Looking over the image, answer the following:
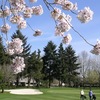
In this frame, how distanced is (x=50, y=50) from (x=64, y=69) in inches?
214

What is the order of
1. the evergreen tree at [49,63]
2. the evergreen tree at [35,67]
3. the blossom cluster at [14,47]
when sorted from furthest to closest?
the evergreen tree at [49,63] → the evergreen tree at [35,67] → the blossom cluster at [14,47]

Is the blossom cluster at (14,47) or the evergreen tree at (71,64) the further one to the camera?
the evergreen tree at (71,64)

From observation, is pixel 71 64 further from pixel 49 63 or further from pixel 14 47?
pixel 14 47

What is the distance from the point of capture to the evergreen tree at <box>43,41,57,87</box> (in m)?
70.9

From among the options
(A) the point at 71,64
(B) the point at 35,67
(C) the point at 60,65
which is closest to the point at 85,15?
(B) the point at 35,67

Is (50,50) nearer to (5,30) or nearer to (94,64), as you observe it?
(94,64)

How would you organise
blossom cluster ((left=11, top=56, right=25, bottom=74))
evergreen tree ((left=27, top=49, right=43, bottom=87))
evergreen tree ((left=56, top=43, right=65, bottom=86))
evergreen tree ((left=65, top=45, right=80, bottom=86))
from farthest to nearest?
1. evergreen tree ((left=65, top=45, right=80, bottom=86))
2. evergreen tree ((left=56, top=43, right=65, bottom=86))
3. evergreen tree ((left=27, top=49, right=43, bottom=87))
4. blossom cluster ((left=11, top=56, right=25, bottom=74))

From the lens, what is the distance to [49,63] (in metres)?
71.4

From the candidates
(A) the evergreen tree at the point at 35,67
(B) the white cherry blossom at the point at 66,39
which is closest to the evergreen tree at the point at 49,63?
(A) the evergreen tree at the point at 35,67

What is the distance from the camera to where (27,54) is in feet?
223

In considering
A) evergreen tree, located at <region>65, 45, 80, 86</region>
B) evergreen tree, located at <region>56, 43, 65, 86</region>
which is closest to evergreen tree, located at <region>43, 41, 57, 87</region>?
evergreen tree, located at <region>56, 43, 65, 86</region>

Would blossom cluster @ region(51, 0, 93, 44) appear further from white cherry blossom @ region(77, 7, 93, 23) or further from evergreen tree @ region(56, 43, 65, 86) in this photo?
evergreen tree @ region(56, 43, 65, 86)

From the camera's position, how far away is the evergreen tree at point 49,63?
70.9 metres

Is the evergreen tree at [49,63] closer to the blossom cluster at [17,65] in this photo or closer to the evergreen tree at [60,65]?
the evergreen tree at [60,65]
